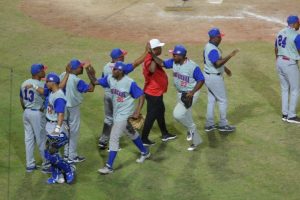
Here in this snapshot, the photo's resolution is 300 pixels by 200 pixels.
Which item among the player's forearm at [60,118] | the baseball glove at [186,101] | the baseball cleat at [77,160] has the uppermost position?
the baseball glove at [186,101]

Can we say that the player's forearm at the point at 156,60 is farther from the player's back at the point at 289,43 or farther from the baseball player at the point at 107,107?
the player's back at the point at 289,43

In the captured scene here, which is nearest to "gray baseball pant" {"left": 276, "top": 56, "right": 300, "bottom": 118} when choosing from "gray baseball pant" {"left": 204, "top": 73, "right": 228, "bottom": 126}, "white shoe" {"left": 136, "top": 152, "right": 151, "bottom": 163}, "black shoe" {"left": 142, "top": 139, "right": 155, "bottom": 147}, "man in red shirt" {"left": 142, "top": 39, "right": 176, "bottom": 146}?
"gray baseball pant" {"left": 204, "top": 73, "right": 228, "bottom": 126}

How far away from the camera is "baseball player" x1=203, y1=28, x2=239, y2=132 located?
33.5 ft

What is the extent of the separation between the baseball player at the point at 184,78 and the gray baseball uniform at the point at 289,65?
199 centimetres

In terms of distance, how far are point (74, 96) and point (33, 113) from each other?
697 millimetres

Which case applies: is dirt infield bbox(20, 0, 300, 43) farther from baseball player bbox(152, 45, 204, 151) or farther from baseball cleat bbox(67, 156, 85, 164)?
baseball cleat bbox(67, 156, 85, 164)

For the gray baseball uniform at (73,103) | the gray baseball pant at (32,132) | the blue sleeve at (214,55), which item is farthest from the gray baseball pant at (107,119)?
the blue sleeve at (214,55)

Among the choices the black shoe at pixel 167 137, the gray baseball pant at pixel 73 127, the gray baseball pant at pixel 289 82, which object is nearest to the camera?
the gray baseball pant at pixel 73 127

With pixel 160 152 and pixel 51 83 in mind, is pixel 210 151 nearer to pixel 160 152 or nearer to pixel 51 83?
pixel 160 152

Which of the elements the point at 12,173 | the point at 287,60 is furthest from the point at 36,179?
the point at 287,60

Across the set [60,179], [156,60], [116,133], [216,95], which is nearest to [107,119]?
[116,133]

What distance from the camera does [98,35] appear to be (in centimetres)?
1619

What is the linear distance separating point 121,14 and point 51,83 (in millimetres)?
9314

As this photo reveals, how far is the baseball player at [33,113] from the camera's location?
9.25 meters
